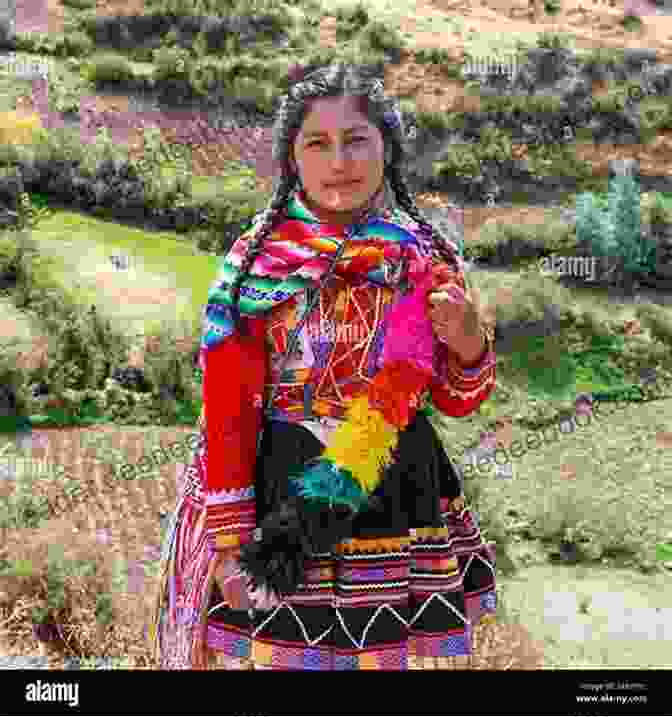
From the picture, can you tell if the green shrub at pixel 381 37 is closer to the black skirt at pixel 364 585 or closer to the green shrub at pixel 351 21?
the green shrub at pixel 351 21

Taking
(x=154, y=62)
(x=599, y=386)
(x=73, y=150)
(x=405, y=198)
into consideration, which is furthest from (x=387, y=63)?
(x=405, y=198)

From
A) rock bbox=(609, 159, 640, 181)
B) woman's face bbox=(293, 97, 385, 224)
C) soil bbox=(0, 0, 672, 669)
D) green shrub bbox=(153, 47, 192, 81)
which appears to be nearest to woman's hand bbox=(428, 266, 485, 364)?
woman's face bbox=(293, 97, 385, 224)

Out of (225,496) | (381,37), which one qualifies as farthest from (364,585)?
(381,37)

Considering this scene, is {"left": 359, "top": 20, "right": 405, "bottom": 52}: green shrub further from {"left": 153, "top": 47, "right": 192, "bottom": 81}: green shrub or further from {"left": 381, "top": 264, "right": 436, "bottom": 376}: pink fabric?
{"left": 381, "top": 264, "right": 436, "bottom": 376}: pink fabric

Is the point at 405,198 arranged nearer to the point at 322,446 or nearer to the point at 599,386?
the point at 322,446

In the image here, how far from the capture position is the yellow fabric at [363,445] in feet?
6.63

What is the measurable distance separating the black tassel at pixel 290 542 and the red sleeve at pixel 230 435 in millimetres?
45

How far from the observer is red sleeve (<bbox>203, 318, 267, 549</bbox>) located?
2.01 meters

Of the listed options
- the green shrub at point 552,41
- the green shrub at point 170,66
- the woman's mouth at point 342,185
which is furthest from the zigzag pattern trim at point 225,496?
the green shrub at point 552,41

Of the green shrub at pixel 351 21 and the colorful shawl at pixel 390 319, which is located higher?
the green shrub at pixel 351 21

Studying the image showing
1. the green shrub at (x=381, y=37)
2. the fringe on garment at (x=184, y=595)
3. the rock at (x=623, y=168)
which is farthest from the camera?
the green shrub at (x=381, y=37)

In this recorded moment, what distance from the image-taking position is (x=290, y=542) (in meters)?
2.00

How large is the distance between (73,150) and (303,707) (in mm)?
5677

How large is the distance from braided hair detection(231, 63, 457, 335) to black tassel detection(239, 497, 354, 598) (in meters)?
0.35
